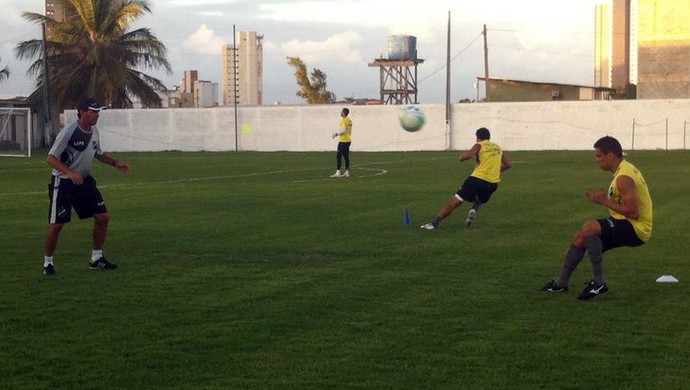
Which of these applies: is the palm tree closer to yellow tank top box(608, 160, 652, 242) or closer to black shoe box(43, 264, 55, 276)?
black shoe box(43, 264, 55, 276)

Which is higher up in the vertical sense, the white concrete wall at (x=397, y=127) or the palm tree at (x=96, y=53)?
the palm tree at (x=96, y=53)

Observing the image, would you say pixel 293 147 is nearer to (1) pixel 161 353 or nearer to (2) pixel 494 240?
(2) pixel 494 240

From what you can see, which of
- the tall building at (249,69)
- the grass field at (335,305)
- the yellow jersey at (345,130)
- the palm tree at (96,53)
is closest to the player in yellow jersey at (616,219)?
the grass field at (335,305)

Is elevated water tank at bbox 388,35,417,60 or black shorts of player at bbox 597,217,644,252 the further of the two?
elevated water tank at bbox 388,35,417,60

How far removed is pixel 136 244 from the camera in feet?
43.6

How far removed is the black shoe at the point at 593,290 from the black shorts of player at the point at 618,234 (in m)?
0.37

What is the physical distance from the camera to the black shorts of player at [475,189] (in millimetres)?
15547

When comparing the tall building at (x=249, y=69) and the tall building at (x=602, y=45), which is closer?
the tall building at (x=249, y=69)

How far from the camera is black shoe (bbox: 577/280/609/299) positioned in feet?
30.2

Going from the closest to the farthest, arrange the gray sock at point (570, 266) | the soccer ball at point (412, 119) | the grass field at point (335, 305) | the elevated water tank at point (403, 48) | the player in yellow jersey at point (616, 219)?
1. the grass field at point (335, 305)
2. the player in yellow jersey at point (616, 219)
3. the gray sock at point (570, 266)
4. the soccer ball at point (412, 119)
5. the elevated water tank at point (403, 48)

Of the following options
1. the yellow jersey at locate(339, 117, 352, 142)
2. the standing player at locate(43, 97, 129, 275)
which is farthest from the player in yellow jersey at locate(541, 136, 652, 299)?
the yellow jersey at locate(339, 117, 352, 142)

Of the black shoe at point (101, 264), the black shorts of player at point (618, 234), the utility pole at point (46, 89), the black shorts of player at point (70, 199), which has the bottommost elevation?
the black shoe at point (101, 264)

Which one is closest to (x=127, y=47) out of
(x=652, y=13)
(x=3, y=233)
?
(x=652, y=13)

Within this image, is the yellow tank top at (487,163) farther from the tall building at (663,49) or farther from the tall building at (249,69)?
the tall building at (249,69)
